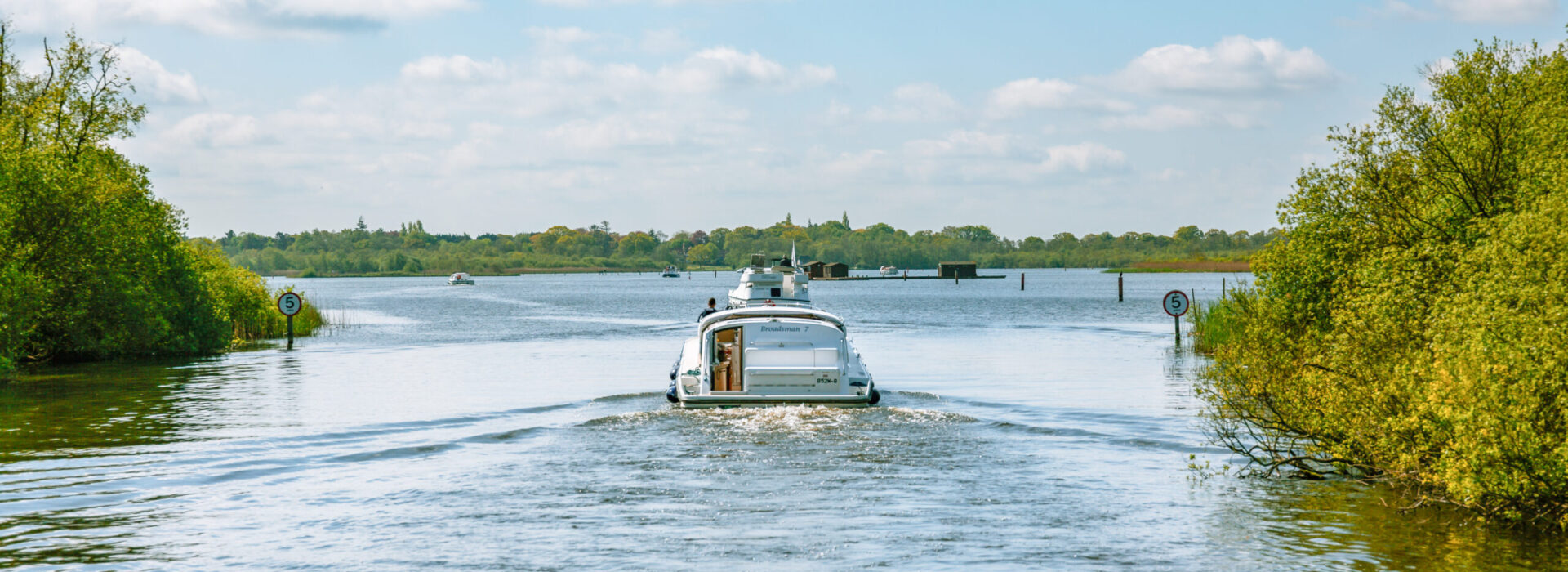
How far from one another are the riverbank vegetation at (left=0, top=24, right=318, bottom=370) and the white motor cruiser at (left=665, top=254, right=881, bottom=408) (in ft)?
64.2

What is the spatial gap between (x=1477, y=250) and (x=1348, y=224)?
7.11 meters

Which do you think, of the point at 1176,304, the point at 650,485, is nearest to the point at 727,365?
the point at 650,485

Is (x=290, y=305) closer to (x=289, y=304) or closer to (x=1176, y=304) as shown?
(x=289, y=304)

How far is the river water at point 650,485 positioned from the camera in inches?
467

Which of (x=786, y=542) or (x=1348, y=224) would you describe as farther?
(x=1348, y=224)

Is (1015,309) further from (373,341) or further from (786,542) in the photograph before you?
(786,542)

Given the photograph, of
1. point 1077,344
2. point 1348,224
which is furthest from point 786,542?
point 1077,344

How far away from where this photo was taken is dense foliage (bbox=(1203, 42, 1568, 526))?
11.2 metres

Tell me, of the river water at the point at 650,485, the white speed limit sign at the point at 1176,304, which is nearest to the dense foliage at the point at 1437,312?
the river water at the point at 650,485

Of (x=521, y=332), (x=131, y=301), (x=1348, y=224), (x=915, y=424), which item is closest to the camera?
(x=1348, y=224)

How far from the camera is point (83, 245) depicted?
1432 inches

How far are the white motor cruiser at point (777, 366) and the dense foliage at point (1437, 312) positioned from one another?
7.23 meters

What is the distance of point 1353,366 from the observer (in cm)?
1430

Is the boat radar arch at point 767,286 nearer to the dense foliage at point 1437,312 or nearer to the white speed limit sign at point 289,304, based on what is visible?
the white speed limit sign at point 289,304
